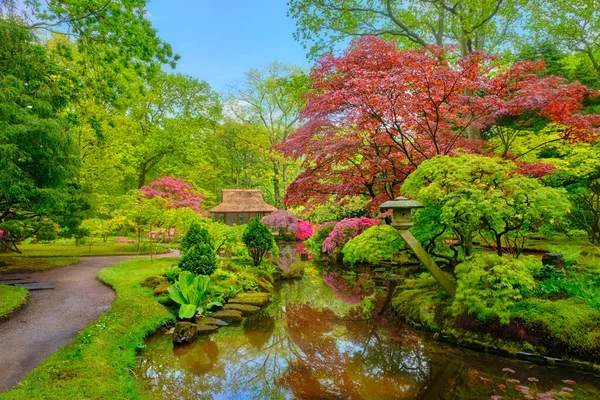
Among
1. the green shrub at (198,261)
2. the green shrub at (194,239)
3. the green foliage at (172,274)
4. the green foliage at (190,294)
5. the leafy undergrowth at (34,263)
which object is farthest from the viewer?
→ the leafy undergrowth at (34,263)

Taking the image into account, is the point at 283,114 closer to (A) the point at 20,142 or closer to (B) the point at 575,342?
(A) the point at 20,142

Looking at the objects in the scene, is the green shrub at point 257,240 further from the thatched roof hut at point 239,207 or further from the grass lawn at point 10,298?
the thatched roof hut at point 239,207

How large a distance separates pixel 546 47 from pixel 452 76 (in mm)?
14353

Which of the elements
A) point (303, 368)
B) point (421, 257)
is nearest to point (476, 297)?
point (421, 257)

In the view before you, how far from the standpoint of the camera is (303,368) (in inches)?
193

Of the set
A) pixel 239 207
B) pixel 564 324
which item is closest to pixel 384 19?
pixel 564 324

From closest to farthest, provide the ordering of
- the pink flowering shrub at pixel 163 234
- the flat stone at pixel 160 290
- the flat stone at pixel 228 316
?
the flat stone at pixel 228 316 < the flat stone at pixel 160 290 < the pink flowering shrub at pixel 163 234

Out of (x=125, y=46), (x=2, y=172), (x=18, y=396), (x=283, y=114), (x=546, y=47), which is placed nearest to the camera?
(x=18, y=396)

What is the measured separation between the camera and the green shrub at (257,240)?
10.9 m

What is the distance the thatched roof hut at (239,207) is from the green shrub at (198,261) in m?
16.2

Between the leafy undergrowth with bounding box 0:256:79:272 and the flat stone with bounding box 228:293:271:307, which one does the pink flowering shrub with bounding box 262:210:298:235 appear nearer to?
the leafy undergrowth with bounding box 0:256:79:272

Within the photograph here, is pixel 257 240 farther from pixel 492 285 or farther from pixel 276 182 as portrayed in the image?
pixel 276 182

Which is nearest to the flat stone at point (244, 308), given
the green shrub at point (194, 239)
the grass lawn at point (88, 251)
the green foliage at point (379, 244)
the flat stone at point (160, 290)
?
the flat stone at point (160, 290)

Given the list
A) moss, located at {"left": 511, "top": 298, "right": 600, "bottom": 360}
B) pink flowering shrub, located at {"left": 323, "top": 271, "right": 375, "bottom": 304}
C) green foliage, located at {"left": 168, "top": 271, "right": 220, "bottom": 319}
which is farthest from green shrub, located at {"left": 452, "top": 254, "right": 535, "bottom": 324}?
green foliage, located at {"left": 168, "top": 271, "right": 220, "bottom": 319}
